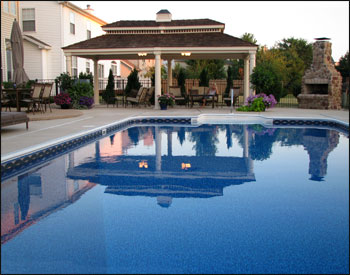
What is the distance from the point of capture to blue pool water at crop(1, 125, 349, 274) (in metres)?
3.50

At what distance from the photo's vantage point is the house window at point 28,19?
22984mm

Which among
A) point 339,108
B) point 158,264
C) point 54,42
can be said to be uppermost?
point 54,42

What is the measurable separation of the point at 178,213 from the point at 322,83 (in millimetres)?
15511

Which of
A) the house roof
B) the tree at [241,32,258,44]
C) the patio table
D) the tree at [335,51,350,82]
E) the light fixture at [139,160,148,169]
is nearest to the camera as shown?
the light fixture at [139,160,148,169]

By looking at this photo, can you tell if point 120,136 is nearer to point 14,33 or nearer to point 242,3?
point 242,3

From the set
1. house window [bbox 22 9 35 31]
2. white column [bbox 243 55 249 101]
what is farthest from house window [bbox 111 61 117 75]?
white column [bbox 243 55 249 101]

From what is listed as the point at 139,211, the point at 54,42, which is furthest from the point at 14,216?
the point at 54,42

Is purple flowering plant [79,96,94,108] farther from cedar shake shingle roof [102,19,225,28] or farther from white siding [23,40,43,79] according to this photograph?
white siding [23,40,43,79]

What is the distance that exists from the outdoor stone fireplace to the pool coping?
514cm

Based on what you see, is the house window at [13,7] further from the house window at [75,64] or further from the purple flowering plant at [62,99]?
the purple flowering plant at [62,99]

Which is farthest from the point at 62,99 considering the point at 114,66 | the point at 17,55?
the point at 114,66

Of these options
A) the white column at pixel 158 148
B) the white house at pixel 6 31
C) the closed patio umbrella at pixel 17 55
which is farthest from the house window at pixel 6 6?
the white column at pixel 158 148

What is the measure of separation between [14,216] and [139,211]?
4.76 ft

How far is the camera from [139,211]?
479cm
